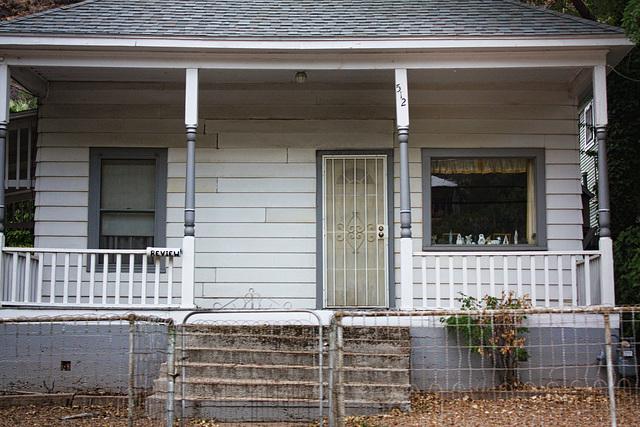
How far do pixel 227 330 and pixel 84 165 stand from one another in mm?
3740

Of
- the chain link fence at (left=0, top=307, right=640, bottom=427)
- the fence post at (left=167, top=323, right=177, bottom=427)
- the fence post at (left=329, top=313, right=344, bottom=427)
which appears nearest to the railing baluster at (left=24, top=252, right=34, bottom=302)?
the chain link fence at (left=0, top=307, right=640, bottom=427)

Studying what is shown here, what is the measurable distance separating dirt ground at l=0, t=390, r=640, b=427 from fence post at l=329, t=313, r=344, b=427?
715 mm

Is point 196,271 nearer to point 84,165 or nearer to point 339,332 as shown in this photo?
point 84,165

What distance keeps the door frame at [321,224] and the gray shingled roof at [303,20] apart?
179 cm

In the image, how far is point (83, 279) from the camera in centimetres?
945

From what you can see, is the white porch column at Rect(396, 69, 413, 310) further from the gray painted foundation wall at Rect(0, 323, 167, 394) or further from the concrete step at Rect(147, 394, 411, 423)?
the gray painted foundation wall at Rect(0, 323, 167, 394)

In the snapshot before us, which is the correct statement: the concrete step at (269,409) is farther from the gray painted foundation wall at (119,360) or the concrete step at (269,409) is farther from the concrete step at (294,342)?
the gray painted foundation wall at (119,360)

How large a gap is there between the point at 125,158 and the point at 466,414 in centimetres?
590

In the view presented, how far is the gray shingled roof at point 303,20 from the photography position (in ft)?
27.3

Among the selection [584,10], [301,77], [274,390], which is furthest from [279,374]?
[584,10]

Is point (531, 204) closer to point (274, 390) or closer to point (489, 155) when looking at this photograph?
point (489, 155)

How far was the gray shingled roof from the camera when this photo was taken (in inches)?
328

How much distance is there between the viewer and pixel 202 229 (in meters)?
9.55

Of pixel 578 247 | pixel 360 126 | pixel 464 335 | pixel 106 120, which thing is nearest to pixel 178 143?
pixel 106 120
